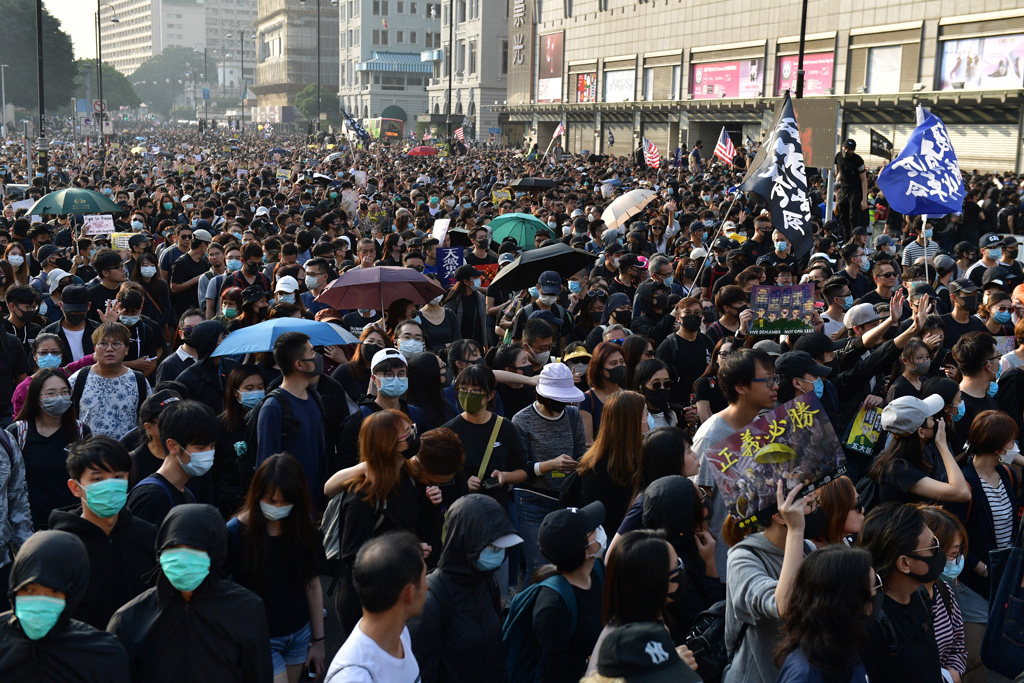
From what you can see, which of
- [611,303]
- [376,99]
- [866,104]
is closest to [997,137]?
[866,104]

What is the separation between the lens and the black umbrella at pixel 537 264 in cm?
888

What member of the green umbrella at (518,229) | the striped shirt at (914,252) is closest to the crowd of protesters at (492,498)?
the striped shirt at (914,252)

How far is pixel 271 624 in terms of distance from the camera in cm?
414

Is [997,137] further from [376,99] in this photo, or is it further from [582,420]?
[376,99]

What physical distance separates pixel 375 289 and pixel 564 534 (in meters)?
4.69

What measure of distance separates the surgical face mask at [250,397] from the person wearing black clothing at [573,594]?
2.51 m

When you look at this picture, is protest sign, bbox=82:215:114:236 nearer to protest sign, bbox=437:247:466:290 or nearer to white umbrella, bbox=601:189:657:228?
protest sign, bbox=437:247:466:290

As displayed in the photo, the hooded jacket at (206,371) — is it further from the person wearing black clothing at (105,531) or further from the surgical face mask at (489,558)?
the surgical face mask at (489,558)

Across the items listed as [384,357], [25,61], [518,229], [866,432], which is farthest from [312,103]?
[866,432]

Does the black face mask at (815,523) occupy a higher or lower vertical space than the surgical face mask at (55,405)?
lower

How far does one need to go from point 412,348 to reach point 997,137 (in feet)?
108

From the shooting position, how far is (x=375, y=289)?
317 inches

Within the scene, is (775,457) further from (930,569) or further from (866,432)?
(866,432)

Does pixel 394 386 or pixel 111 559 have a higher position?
pixel 394 386
